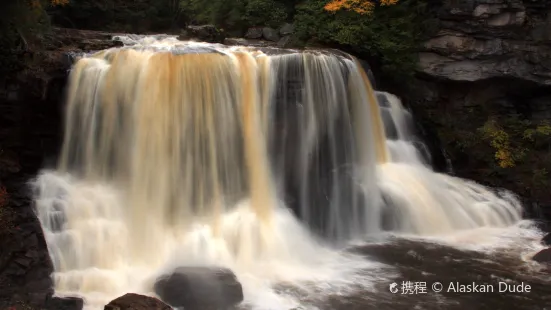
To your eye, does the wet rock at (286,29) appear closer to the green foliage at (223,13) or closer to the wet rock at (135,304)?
the green foliage at (223,13)

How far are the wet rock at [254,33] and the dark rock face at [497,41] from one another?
6.22 metres

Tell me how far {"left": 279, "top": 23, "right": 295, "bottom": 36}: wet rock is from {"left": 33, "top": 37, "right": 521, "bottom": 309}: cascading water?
492cm

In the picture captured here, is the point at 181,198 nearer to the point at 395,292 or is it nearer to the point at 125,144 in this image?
the point at 125,144

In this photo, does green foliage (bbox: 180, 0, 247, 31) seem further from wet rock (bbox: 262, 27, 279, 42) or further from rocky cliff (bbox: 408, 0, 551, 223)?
rocky cliff (bbox: 408, 0, 551, 223)

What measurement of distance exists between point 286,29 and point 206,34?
279cm

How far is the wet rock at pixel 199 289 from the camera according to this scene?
8562 millimetres

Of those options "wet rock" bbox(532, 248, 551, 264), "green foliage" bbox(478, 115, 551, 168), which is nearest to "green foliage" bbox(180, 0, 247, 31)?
"green foliage" bbox(478, 115, 551, 168)

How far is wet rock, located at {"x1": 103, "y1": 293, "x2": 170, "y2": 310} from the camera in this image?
24.6 feet

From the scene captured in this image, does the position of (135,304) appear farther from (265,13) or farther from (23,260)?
(265,13)

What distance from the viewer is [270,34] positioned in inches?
754

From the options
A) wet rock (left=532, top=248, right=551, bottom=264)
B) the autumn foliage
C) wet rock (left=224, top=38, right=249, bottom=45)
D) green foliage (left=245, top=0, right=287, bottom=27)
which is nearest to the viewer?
wet rock (left=532, top=248, right=551, bottom=264)

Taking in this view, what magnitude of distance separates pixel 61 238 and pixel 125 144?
2583 millimetres

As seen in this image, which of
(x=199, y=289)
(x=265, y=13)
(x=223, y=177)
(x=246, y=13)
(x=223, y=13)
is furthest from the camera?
(x=223, y=13)

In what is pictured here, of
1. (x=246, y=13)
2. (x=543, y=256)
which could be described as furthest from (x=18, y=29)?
(x=543, y=256)
